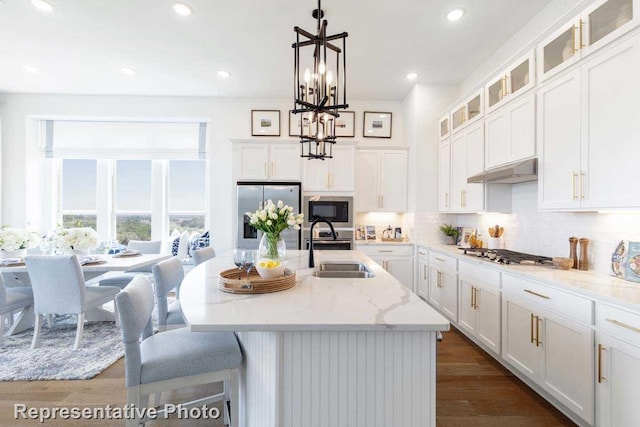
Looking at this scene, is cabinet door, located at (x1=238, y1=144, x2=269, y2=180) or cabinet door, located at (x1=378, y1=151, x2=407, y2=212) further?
cabinet door, located at (x1=378, y1=151, x2=407, y2=212)

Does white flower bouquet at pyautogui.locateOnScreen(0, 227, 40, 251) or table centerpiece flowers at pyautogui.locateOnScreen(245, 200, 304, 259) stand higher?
table centerpiece flowers at pyautogui.locateOnScreen(245, 200, 304, 259)

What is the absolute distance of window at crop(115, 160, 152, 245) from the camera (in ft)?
17.5

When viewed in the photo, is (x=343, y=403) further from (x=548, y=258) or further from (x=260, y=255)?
(x=548, y=258)

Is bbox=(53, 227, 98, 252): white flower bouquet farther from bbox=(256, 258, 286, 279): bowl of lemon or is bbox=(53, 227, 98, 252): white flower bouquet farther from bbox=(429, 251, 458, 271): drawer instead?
bbox=(429, 251, 458, 271): drawer

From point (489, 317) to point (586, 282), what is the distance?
0.94 m

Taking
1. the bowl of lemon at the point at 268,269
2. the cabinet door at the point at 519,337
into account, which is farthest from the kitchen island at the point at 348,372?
the cabinet door at the point at 519,337

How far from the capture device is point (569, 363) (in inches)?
72.3

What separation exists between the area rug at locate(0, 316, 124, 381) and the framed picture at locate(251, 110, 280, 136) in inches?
131

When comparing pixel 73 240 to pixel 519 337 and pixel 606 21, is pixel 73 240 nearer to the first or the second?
pixel 519 337

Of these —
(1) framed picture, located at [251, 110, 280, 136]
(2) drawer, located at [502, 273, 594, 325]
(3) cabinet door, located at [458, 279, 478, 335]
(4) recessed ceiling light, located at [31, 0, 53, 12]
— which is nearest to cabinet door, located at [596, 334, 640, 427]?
(2) drawer, located at [502, 273, 594, 325]

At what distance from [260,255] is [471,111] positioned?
2.96 meters

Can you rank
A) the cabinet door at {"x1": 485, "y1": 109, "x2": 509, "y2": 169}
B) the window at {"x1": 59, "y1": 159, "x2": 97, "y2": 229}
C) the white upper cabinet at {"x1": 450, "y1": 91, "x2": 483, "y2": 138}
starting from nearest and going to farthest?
the cabinet door at {"x1": 485, "y1": 109, "x2": 509, "y2": 169} → the white upper cabinet at {"x1": 450, "y1": 91, "x2": 483, "y2": 138} → the window at {"x1": 59, "y1": 159, "x2": 97, "y2": 229}

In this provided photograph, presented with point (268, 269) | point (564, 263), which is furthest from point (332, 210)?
point (268, 269)

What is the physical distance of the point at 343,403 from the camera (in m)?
1.23
